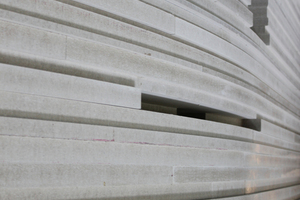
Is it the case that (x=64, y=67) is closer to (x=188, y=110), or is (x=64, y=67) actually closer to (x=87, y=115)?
(x=87, y=115)

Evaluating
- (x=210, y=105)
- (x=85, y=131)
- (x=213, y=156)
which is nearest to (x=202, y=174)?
(x=213, y=156)

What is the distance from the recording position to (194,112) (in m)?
4.94

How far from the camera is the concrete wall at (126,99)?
258cm

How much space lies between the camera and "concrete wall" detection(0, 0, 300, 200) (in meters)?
2.58

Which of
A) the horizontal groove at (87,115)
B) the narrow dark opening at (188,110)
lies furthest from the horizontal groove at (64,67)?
the narrow dark opening at (188,110)

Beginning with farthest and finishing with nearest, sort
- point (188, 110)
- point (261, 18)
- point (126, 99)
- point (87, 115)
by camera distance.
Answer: point (261, 18) → point (188, 110) → point (126, 99) → point (87, 115)

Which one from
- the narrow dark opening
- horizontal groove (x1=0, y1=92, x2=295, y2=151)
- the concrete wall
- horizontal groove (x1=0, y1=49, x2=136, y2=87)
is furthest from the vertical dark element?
horizontal groove (x1=0, y1=49, x2=136, y2=87)

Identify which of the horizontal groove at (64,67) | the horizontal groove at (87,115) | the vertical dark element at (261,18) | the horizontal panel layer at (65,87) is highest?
the vertical dark element at (261,18)

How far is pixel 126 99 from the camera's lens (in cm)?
318

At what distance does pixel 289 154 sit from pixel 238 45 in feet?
10.9

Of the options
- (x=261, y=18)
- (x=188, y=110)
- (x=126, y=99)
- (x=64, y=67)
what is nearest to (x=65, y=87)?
(x=64, y=67)

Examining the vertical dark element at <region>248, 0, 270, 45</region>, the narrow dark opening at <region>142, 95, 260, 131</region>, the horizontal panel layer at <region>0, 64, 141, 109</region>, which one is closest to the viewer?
the horizontal panel layer at <region>0, 64, 141, 109</region>

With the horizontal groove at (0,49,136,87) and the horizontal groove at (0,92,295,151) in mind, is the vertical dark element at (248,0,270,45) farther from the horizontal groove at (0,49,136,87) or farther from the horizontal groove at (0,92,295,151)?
the horizontal groove at (0,49,136,87)

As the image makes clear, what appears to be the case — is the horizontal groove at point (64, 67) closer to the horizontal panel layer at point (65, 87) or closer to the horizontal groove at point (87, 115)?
the horizontal panel layer at point (65, 87)
